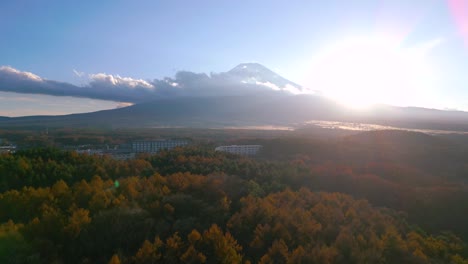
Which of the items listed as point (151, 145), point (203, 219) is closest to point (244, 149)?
point (151, 145)

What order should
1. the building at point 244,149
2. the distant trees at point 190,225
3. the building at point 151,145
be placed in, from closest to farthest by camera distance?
1. the distant trees at point 190,225
2. the building at point 244,149
3. the building at point 151,145

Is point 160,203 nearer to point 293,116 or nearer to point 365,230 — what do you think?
point 365,230

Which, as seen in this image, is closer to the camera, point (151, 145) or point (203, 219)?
point (203, 219)

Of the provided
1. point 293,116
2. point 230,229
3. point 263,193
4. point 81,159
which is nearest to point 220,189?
point 263,193

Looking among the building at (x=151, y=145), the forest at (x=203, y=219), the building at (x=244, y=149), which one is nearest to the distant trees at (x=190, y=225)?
the forest at (x=203, y=219)

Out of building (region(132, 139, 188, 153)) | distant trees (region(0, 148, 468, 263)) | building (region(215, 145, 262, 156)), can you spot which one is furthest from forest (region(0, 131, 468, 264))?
building (region(132, 139, 188, 153))

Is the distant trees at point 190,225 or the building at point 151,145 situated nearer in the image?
the distant trees at point 190,225

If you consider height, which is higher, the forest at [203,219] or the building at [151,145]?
the forest at [203,219]

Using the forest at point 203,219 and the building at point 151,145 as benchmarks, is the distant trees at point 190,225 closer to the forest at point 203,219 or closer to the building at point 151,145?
the forest at point 203,219

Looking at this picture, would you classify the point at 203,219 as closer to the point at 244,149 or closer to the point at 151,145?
the point at 244,149

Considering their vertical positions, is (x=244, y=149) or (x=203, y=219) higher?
(x=203, y=219)
